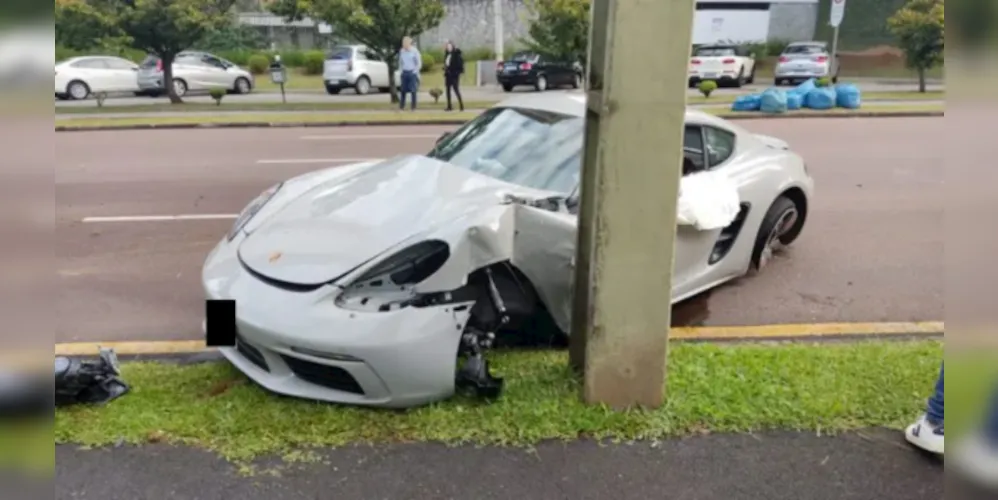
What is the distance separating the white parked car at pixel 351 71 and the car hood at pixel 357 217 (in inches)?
802

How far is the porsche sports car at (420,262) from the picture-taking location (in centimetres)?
326

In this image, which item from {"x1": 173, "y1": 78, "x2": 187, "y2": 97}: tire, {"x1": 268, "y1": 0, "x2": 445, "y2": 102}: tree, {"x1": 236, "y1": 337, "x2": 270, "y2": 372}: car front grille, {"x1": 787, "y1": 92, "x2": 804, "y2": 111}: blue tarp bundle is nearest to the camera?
{"x1": 236, "y1": 337, "x2": 270, "y2": 372}: car front grille

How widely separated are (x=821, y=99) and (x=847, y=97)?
642 millimetres

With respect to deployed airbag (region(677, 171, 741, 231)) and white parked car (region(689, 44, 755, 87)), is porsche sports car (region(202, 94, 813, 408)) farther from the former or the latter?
white parked car (region(689, 44, 755, 87))

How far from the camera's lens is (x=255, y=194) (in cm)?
837

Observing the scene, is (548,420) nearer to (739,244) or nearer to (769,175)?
(739,244)

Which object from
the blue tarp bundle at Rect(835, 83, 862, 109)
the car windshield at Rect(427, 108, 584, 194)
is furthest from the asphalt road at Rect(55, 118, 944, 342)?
the blue tarp bundle at Rect(835, 83, 862, 109)

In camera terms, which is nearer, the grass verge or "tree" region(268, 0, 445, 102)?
A: the grass verge

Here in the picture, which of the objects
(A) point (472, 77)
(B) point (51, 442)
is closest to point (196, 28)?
(A) point (472, 77)

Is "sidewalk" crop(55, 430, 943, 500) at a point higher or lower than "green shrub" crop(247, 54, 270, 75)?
lower

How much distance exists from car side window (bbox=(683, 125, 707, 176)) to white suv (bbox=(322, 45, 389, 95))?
20068 mm

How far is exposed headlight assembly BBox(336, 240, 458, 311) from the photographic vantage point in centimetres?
331

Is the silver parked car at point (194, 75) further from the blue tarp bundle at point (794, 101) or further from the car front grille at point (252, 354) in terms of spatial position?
the car front grille at point (252, 354)

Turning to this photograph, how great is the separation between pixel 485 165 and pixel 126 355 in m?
2.16
